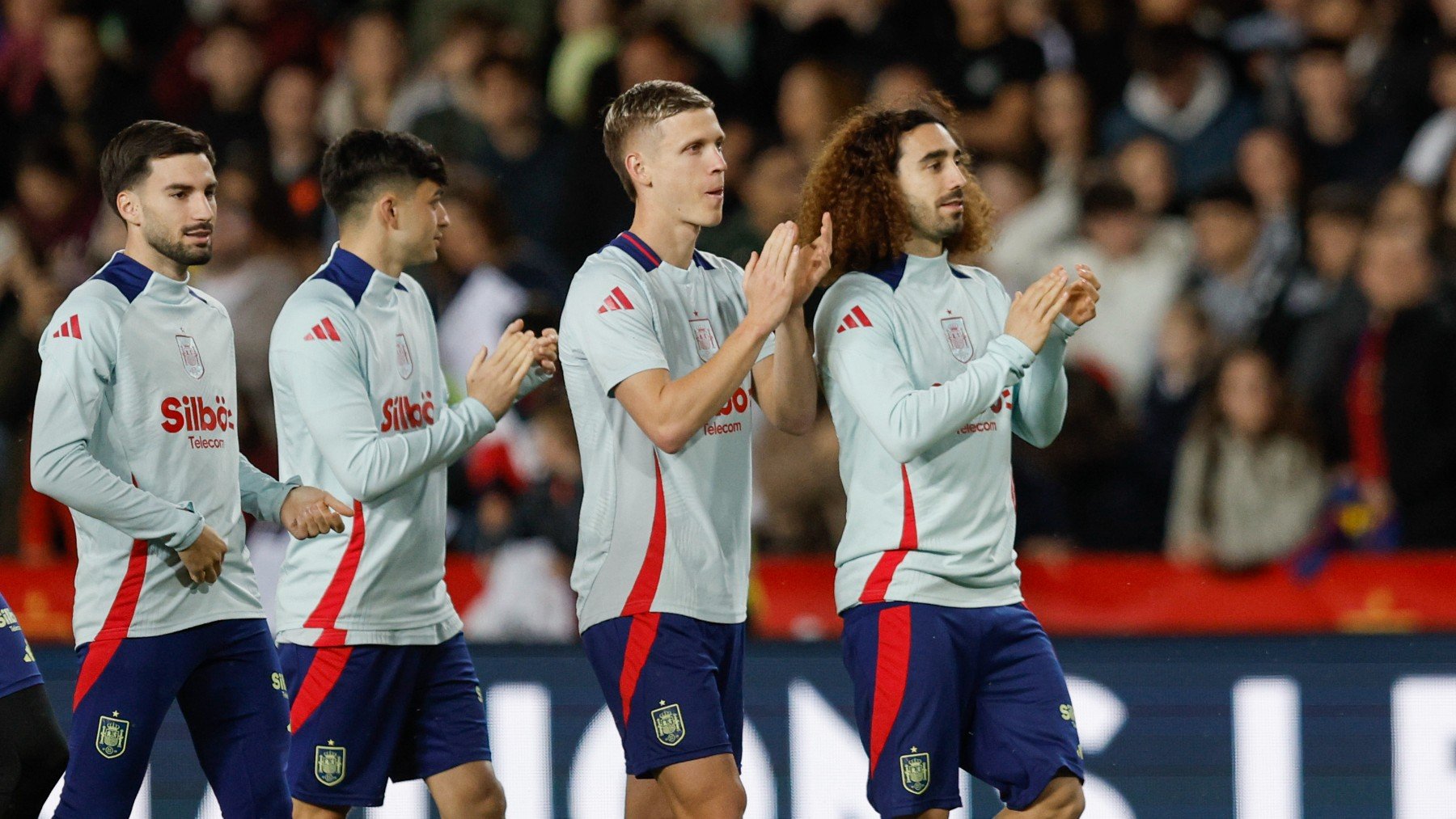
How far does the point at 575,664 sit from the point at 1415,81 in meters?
5.20

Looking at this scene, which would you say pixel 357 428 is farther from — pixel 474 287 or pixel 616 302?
pixel 474 287

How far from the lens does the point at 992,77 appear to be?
10.3 meters

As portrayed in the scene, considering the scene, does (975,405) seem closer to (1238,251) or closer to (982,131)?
(1238,251)

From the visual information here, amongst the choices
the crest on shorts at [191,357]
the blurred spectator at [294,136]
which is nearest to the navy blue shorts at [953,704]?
the crest on shorts at [191,357]

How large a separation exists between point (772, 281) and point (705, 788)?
52.2 inches

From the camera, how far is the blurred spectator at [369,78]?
1080 cm

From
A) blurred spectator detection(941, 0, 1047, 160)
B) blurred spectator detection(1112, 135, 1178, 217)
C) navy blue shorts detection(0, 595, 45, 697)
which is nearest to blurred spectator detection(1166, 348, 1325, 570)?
blurred spectator detection(1112, 135, 1178, 217)

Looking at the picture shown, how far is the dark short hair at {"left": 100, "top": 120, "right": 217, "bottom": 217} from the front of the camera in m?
5.43

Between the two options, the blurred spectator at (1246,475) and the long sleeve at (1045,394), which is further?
the blurred spectator at (1246,475)

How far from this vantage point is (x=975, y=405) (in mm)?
5082

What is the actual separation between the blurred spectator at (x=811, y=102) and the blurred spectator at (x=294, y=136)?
102 inches

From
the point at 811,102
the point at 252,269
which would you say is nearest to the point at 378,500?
the point at 252,269

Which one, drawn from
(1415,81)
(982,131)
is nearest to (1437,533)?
(1415,81)

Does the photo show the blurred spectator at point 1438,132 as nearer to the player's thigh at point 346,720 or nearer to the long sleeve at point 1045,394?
the long sleeve at point 1045,394
